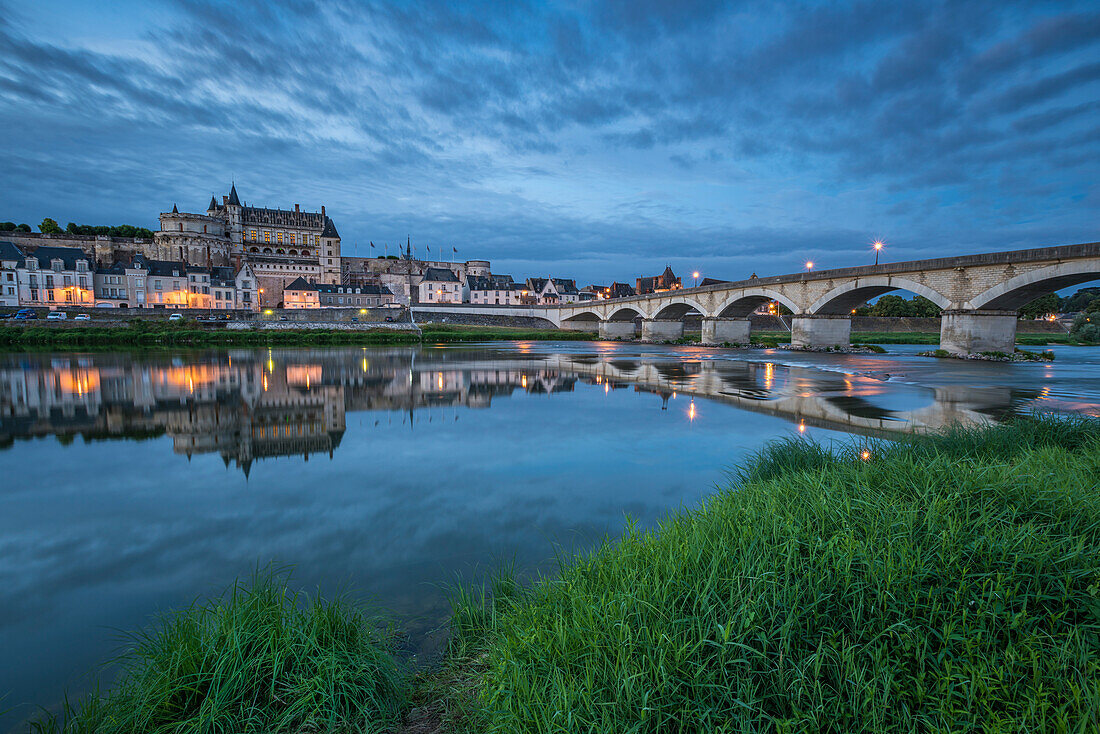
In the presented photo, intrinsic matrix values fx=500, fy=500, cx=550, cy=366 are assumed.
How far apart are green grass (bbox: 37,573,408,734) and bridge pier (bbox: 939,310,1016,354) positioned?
38720mm

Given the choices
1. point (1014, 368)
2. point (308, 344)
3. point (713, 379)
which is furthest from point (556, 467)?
point (308, 344)

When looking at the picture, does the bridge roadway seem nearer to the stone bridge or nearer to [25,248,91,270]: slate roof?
the stone bridge

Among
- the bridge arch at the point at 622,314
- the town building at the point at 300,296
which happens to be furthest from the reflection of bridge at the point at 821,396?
the town building at the point at 300,296

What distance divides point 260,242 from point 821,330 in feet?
387

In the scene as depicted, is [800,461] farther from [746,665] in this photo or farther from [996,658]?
[746,665]

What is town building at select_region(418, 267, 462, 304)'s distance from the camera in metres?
112

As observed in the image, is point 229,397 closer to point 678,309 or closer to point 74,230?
point 678,309

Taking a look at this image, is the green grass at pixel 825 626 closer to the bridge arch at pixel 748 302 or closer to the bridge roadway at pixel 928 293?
the bridge roadway at pixel 928 293

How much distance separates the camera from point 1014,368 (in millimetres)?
26328

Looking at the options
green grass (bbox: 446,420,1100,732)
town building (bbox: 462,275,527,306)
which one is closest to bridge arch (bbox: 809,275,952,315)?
green grass (bbox: 446,420,1100,732)

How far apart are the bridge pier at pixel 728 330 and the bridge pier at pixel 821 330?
9358 millimetres

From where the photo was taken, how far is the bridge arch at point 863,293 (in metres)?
32.6

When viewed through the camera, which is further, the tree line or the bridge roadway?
the tree line

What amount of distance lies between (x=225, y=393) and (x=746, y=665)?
1850 centimetres
